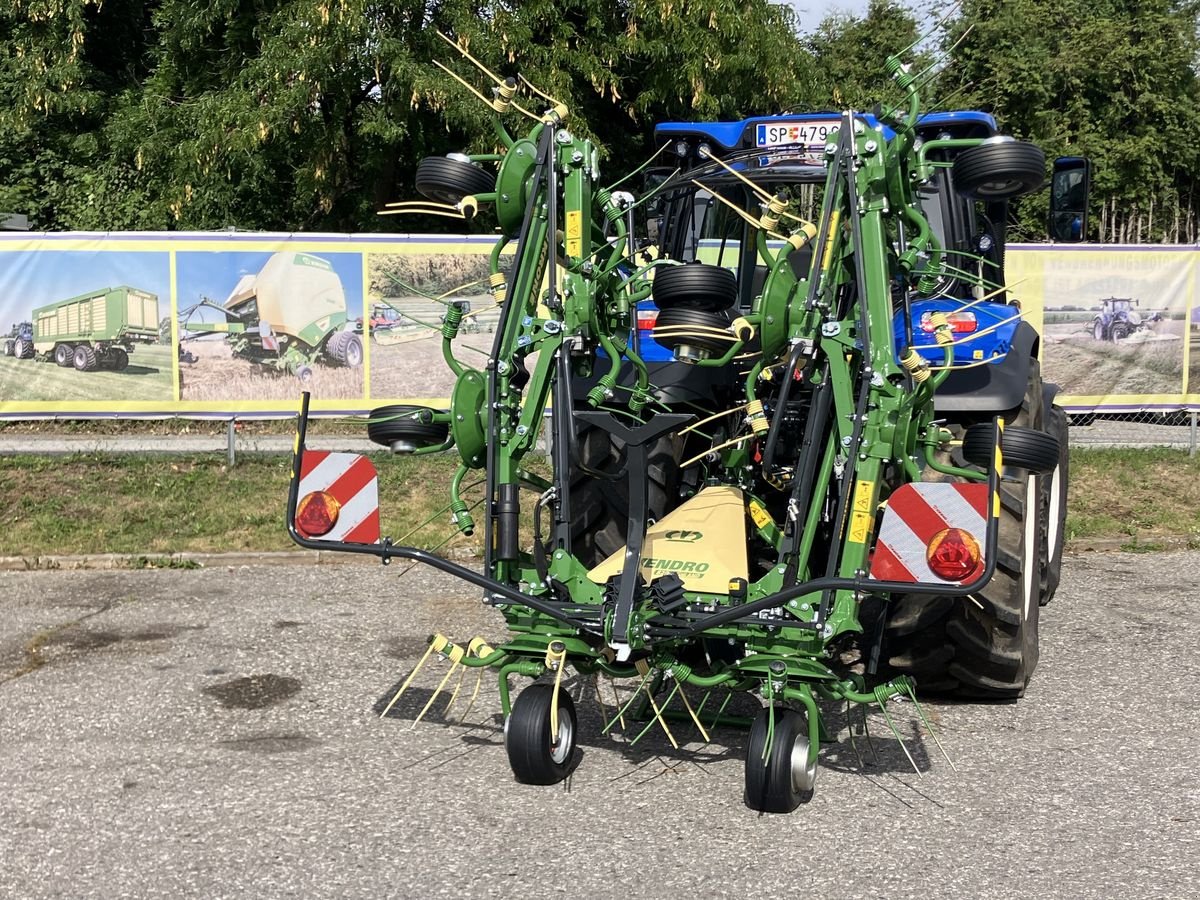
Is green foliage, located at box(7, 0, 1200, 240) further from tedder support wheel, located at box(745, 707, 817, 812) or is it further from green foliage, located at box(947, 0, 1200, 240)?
tedder support wheel, located at box(745, 707, 817, 812)

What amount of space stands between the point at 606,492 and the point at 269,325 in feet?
21.8

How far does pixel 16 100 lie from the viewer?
17.2m

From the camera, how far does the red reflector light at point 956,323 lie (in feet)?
19.5

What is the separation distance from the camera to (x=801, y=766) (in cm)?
464

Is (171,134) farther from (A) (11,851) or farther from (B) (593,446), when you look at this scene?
(A) (11,851)

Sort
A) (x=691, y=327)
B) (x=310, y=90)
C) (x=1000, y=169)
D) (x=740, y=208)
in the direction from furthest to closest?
1. (x=310, y=90)
2. (x=740, y=208)
3. (x=691, y=327)
4. (x=1000, y=169)

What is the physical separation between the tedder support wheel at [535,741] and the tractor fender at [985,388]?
2.06 meters

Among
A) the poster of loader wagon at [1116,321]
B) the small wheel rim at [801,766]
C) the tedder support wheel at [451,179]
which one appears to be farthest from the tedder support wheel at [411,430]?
the poster of loader wagon at [1116,321]

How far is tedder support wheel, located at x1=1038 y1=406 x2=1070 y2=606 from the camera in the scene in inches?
296

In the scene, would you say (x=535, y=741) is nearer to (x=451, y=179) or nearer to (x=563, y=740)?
(x=563, y=740)

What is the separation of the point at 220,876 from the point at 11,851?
0.72 meters

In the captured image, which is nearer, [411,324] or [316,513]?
[316,513]

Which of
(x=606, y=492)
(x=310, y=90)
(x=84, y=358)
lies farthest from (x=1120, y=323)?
(x=84, y=358)

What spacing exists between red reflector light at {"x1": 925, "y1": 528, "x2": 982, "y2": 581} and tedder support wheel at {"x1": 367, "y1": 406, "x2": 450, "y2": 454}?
1919 millimetres
